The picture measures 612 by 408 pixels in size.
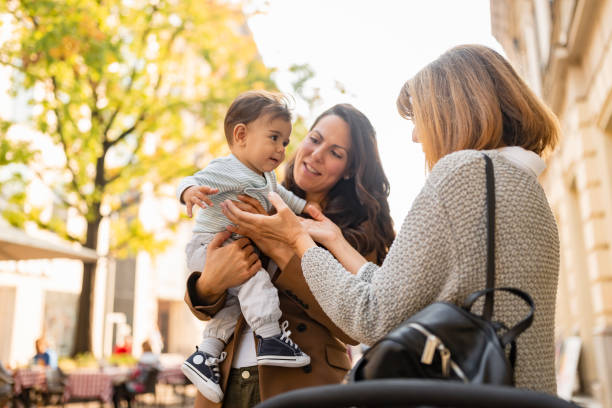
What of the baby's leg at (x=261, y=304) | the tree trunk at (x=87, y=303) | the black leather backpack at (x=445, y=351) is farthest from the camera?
the tree trunk at (x=87, y=303)

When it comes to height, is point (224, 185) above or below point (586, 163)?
below

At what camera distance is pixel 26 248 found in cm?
920

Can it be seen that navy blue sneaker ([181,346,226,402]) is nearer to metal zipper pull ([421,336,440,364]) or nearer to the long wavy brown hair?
the long wavy brown hair

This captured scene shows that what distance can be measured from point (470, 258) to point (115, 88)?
12389 millimetres

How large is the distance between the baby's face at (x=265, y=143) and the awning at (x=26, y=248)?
718 centimetres

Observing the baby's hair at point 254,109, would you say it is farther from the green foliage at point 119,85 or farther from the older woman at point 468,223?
the green foliage at point 119,85

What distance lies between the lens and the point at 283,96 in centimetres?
283

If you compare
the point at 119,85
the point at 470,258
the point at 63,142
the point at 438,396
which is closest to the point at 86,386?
the point at 63,142

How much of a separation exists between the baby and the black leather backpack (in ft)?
3.34

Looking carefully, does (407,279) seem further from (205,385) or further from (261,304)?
(205,385)

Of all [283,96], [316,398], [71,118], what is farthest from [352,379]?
[71,118]

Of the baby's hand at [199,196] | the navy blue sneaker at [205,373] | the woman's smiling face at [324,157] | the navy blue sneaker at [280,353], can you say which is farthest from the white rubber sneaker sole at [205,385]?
the woman's smiling face at [324,157]

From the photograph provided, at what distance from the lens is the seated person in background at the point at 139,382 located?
11.0 m

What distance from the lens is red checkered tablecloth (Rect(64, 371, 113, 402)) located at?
996cm
